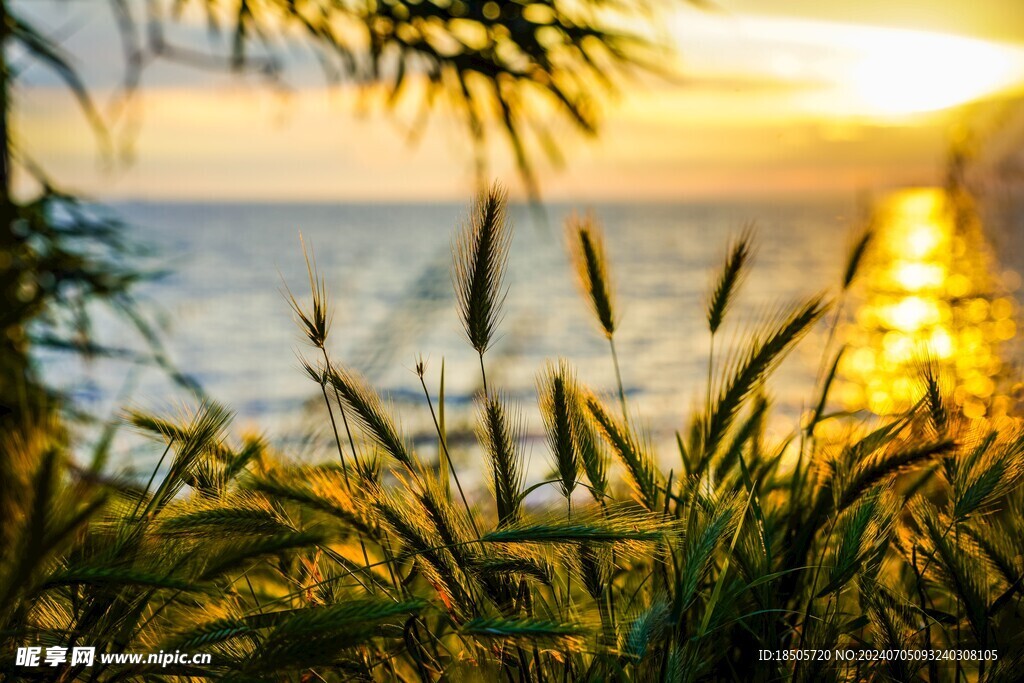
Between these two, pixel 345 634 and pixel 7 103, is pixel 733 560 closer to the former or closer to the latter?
pixel 345 634

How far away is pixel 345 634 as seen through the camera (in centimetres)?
66

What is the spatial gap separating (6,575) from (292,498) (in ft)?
0.85

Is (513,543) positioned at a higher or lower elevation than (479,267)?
lower

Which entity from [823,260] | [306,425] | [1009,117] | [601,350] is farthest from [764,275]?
[306,425]

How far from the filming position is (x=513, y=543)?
0.77 m

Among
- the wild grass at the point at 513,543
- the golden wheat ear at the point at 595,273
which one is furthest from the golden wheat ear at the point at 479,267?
the golden wheat ear at the point at 595,273

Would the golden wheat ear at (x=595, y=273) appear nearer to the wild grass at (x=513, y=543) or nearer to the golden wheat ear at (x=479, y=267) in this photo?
the wild grass at (x=513, y=543)

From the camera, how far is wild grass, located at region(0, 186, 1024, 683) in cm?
70

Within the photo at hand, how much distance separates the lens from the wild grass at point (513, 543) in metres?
0.70

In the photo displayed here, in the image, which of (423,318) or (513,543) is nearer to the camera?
(513,543)

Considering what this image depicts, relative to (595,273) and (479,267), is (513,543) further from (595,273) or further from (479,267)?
(595,273)

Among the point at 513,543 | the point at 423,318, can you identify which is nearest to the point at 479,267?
the point at 513,543

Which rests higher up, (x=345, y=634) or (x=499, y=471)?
(x=499, y=471)

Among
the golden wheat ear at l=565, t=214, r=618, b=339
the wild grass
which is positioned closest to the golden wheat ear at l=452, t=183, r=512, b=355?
the wild grass
